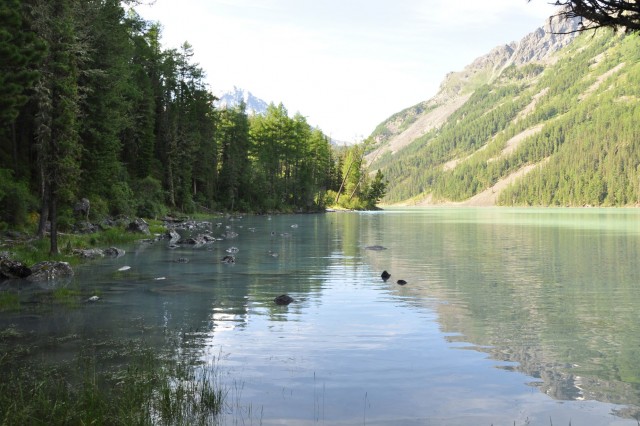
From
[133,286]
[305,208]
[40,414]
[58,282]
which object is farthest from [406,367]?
[305,208]

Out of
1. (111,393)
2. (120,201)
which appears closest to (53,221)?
(111,393)

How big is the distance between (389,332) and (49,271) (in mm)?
17898

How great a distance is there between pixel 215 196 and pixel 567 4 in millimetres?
93590

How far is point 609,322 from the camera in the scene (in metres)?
17.4

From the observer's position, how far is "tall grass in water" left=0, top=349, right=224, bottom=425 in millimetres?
8633

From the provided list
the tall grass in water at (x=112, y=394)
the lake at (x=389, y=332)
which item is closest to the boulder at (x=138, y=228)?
the lake at (x=389, y=332)

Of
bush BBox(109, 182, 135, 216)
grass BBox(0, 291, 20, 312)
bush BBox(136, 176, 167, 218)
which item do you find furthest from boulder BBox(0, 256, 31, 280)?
bush BBox(136, 176, 167, 218)

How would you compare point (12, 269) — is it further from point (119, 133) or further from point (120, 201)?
point (119, 133)

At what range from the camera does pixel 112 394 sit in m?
10.4

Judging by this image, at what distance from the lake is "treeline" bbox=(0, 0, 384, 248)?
→ 8.92 metres

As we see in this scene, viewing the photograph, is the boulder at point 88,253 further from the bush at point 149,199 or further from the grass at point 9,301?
the bush at point 149,199

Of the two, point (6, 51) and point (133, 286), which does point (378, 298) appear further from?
point (6, 51)

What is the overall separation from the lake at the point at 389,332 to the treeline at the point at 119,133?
8922 millimetres

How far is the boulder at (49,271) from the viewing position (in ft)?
84.1
